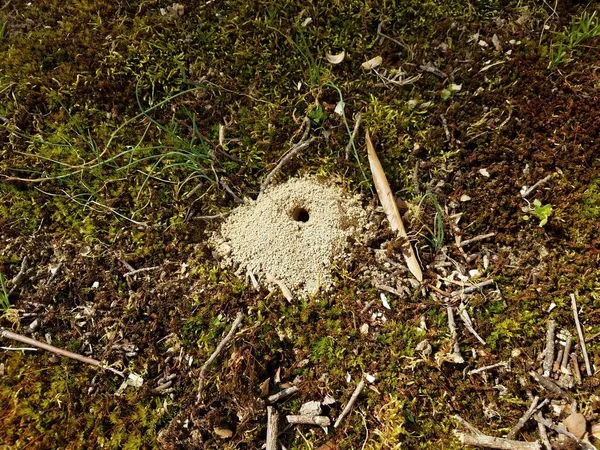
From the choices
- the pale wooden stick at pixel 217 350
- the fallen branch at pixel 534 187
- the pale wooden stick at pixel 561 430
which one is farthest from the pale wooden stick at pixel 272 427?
the fallen branch at pixel 534 187

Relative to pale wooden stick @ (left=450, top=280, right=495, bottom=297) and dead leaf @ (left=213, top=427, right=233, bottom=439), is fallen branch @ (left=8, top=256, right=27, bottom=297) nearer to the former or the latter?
dead leaf @ (left=213, top=427, right=233, bottom=439)

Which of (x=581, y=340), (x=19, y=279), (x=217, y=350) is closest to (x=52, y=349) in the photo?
(x=19, y=279)

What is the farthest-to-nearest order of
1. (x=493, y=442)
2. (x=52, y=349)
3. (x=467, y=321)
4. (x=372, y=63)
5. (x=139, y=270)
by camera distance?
(x=372, y=63)
(x=139, y=270)
(x=52, y=349)
(x=467, y=321)
(x=493, y=442)

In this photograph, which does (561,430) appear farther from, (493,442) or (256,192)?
(256,192)

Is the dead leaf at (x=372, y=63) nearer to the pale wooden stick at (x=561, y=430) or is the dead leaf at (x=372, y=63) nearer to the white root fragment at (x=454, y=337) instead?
the white root fragment at (x=454, y=337)

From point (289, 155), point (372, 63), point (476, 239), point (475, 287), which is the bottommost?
point (475, 287)

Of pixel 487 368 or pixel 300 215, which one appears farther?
pixel 300 215
